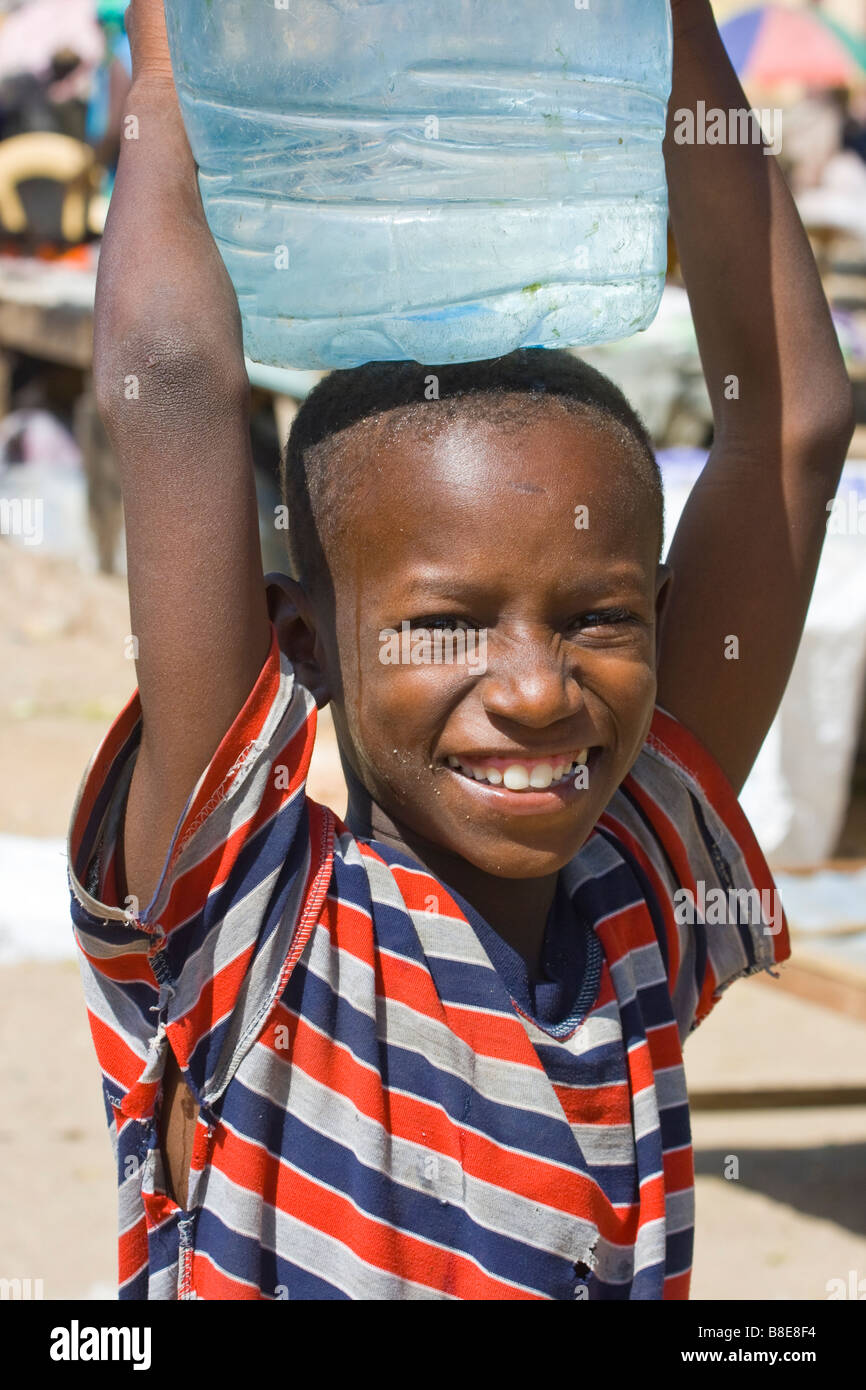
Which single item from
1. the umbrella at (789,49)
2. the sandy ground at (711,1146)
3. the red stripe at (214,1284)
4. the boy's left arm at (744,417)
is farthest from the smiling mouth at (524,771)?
the umbrella at (789,49)

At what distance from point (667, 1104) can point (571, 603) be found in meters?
0.58

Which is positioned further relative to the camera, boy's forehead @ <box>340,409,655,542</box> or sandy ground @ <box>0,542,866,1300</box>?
sandy ground @ <box>0,542,866,1300</box>

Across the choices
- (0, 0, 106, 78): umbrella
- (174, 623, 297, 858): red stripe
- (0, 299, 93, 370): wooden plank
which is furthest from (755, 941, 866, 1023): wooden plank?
(0, 0, 106, 78): umbrella

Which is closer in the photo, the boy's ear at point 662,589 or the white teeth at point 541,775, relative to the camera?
the white teeth at point 541,775

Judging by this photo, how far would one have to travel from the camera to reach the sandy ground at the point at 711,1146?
3324 millimetres

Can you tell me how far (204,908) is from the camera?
1.38 metres

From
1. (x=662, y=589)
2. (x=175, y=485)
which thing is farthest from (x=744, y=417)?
(x=175, y=485)

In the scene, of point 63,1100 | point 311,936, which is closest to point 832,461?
point 311,936

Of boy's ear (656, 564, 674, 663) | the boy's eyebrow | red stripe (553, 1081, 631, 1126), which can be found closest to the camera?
the boy's eyebrow

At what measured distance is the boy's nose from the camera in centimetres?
140

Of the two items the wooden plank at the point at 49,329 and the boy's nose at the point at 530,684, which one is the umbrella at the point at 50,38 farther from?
the boy's nose at the point at 530,684

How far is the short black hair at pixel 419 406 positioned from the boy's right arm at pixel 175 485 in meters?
0.19

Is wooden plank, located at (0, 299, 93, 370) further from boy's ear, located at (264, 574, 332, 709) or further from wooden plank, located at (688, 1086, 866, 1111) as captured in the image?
Answer: boy's ear, located at (264, 574, 332, 709)

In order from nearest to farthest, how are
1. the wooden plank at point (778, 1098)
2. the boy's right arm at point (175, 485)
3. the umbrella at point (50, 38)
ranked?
the boy's right arm at point (175, 485) < the wooden plank at point (778, 1098) < the umbrella at point (50, 38)
